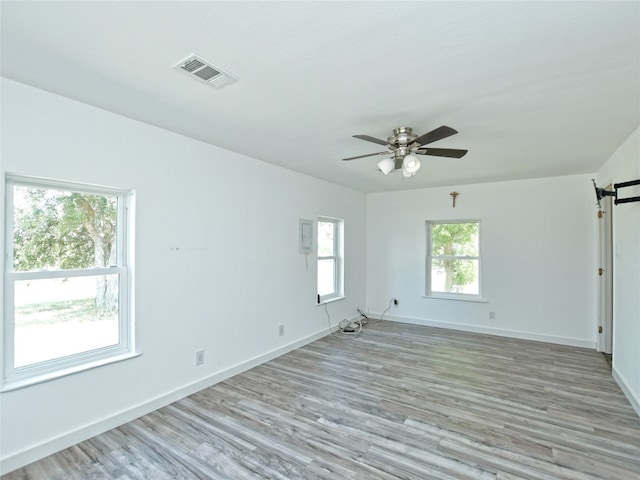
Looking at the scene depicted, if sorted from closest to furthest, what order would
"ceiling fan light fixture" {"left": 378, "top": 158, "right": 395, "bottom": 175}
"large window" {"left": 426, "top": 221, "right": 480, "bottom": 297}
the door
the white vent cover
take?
the white vent cover
"ceiling fan light fixture" {"left": 378, "top": 158, "right": 395, "bottom": 175}
the door
"large window" {"left": 426, "top": 221, "right": 480, "bottom": 297}

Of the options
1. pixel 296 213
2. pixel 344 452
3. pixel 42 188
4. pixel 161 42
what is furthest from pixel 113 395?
pixel 296 213

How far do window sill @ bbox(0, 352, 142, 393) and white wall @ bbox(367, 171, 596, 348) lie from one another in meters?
4.05

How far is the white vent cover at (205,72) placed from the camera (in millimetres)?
1783

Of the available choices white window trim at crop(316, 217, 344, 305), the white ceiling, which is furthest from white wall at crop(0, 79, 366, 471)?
white window trim at crop(316, 217, 344, 305)

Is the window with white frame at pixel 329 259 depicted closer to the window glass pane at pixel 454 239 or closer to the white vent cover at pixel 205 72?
the window glass pane at pixel 454 239

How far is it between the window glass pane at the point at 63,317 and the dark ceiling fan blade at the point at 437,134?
264cm

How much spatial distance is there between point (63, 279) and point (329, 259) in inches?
143

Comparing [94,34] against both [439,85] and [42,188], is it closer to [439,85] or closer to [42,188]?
[42,188]

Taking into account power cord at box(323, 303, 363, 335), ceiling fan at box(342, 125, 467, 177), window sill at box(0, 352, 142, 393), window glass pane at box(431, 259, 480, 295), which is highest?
ceiling fan at box(342, 125, 467, 177)

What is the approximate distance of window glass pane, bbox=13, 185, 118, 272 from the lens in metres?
2.20

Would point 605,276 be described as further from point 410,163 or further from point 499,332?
point 410,163

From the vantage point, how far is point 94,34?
156 centimetres

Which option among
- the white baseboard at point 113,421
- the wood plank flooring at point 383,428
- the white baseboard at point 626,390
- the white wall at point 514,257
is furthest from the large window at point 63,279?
the white baseboard at point 626,390

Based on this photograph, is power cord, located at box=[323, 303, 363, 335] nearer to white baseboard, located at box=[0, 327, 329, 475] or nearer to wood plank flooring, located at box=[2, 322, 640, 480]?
wood plank flooring, located at box=[2, 322, 640, 480]
